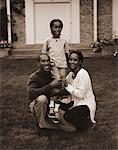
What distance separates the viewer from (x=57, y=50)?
745 centimetres

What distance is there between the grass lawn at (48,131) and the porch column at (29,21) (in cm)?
825

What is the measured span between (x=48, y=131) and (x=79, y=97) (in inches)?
26.7

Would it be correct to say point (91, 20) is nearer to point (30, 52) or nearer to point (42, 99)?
point (30, 52)

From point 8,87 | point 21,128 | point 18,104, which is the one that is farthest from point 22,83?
point 21,128

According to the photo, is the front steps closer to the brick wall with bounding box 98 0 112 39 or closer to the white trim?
the white trim

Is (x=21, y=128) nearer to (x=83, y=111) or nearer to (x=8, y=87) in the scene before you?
(x=83, y=111)

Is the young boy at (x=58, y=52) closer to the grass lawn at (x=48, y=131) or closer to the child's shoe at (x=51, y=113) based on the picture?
the grass lawn at (x=48, y=131)

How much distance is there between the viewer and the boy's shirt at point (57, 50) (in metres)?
7.39

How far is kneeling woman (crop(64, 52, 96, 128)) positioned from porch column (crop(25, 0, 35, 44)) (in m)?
13.7

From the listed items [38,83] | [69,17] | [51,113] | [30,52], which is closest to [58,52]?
[38,83]

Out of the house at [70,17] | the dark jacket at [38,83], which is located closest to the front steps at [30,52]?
the house at [70,17]

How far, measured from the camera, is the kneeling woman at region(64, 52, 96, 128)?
18.7 ft

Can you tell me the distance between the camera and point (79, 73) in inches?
227

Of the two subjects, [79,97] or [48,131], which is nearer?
[79,97]
